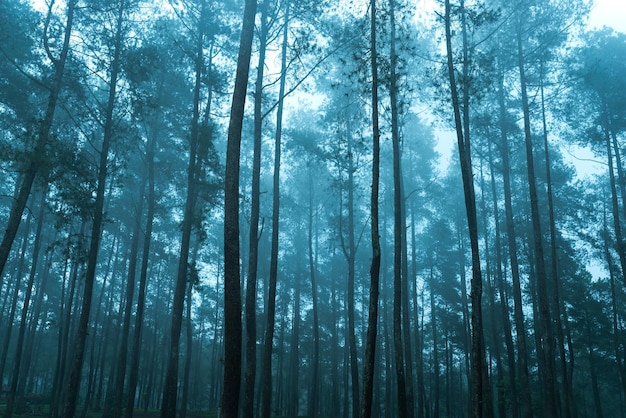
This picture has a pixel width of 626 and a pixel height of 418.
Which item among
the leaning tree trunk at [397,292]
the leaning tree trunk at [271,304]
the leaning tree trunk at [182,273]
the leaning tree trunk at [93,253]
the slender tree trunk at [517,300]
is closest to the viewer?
the leaning tree trunk at [397,292]

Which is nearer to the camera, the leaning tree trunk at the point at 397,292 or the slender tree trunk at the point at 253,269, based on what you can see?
the leaning tree trunk at the point at 397,292

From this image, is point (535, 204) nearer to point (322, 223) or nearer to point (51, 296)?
point (322, 223)

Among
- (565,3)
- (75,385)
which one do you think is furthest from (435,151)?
(75,385)

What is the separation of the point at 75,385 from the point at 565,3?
20.9 m

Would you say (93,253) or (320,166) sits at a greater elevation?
(320,166)

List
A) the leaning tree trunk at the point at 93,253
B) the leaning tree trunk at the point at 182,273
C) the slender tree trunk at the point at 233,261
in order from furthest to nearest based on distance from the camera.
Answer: the leaning tree trunk at the point at 182,273, the leaning tree trunk at the point at 93,253, the slender tree trunk at the point at 233,261

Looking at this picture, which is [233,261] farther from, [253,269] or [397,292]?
[397,292]

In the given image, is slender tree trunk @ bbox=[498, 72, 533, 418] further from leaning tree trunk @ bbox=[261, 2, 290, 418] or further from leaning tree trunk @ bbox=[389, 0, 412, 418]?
leaning tree trunk @ bbox=[261, 2, 290, 418]

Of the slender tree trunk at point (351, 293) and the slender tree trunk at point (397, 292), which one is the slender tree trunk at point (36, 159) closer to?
the slender tree trunk at point (351, 293)

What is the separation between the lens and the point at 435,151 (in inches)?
1121

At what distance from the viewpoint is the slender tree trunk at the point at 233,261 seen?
721 centimetres

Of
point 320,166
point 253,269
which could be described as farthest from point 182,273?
point 320,166

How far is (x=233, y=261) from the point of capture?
765 centimetres

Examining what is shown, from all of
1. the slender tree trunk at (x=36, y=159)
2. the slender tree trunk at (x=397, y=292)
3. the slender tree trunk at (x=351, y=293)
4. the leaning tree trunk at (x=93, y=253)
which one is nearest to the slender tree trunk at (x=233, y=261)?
the slender tree trunk at (x=397, y=292)
